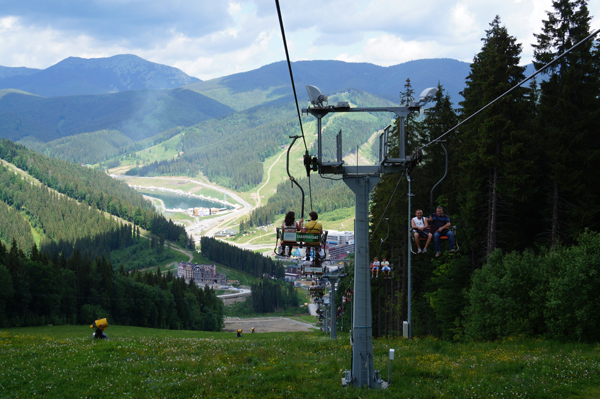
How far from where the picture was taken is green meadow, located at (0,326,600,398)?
1298 cm

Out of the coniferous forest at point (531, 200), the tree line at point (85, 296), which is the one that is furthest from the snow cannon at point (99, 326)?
the tree line at point (85, 296)

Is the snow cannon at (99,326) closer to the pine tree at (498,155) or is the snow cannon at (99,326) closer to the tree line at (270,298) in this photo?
the pine tree at (498,155)

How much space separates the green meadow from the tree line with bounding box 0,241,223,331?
183 feet

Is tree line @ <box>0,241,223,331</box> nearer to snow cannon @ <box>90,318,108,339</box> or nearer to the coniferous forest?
snow cannon @ <box>90,318,108,339</box>

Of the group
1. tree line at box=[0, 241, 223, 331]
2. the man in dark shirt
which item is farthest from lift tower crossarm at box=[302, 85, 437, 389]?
tree line at box=[0, 241, 223, 331]

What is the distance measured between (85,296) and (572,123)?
80598 mm

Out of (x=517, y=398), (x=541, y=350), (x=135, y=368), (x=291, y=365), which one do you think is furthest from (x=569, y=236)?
(x=135, y=368)

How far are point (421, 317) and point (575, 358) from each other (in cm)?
2485

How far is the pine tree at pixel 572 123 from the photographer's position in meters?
24.0

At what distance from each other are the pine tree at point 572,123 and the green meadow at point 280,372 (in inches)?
339

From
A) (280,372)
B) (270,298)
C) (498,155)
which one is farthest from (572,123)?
(270,298)

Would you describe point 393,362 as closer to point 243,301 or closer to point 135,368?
point 135,368

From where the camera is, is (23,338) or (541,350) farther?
→ (23,338)

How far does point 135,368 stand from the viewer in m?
16.0
